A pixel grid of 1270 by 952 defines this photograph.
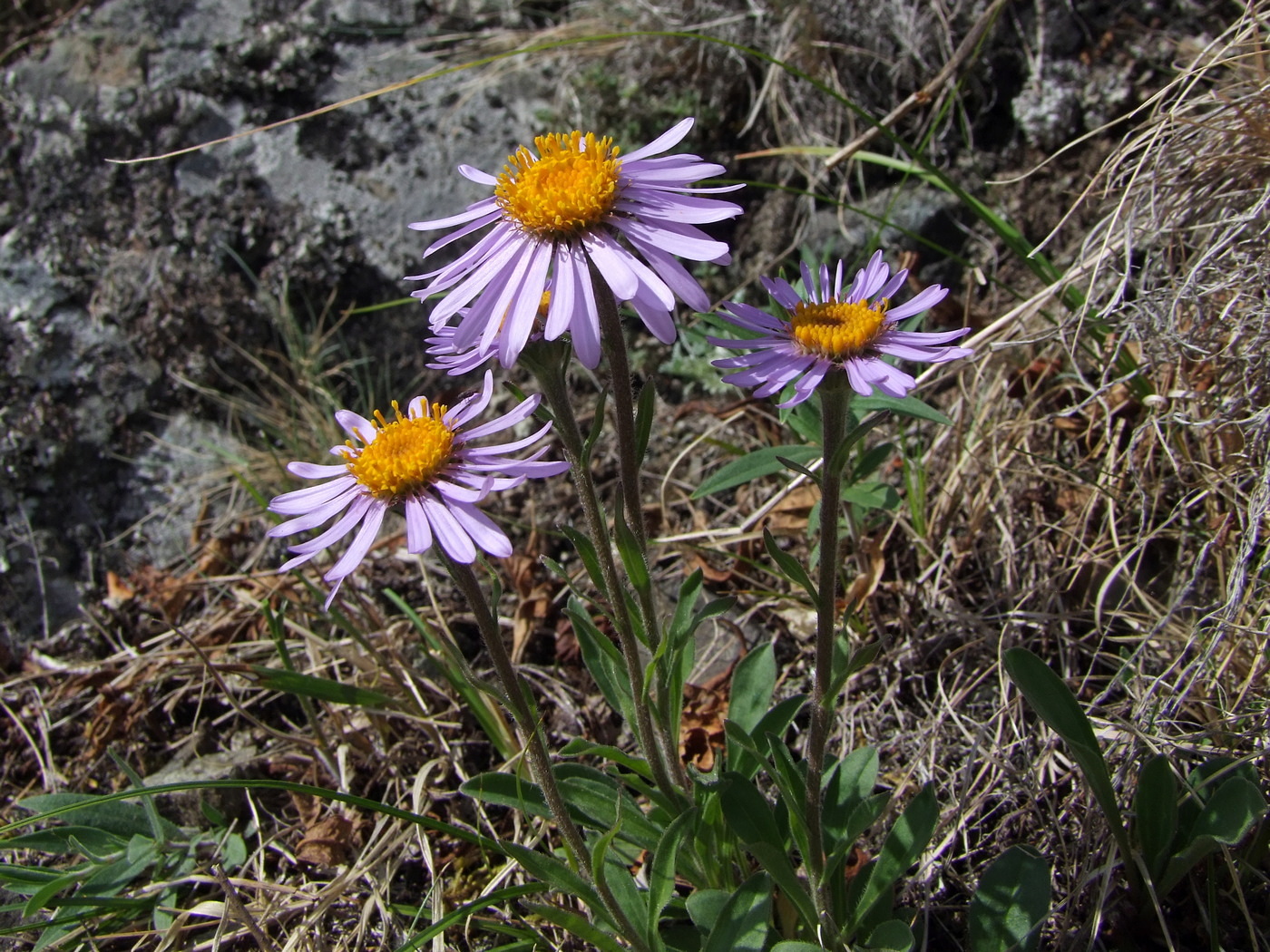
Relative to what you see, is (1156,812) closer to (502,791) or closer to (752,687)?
(752,687)

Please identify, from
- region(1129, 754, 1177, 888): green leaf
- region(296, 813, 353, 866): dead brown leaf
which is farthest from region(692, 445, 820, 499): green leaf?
region(296, 813, 353, 866): dead brown leaf

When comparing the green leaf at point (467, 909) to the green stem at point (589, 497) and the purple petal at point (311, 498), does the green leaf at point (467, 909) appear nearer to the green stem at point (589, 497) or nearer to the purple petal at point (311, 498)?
the green stem at point (589, 497)

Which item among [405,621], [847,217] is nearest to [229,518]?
[405,621]

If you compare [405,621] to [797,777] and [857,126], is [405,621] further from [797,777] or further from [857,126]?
[857,126]

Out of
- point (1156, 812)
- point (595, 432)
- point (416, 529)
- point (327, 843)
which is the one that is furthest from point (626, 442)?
point (327, 843)

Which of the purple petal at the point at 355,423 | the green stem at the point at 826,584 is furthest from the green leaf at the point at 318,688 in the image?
the green stem at the point at 826,584

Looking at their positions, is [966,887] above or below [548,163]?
below
